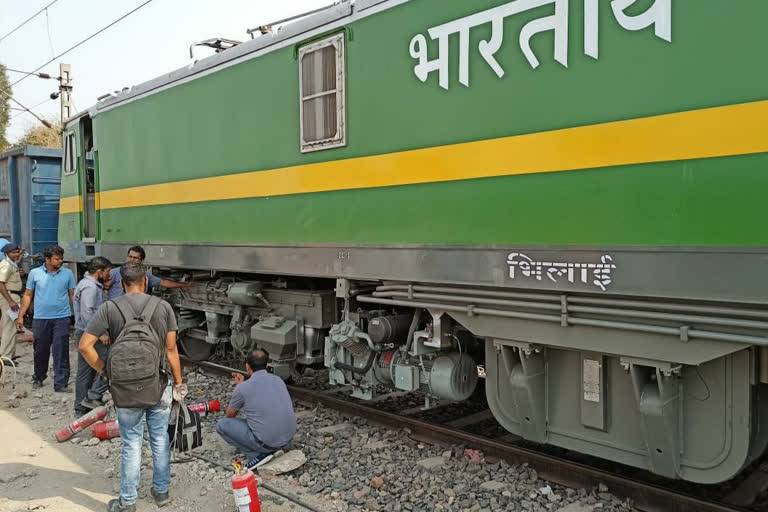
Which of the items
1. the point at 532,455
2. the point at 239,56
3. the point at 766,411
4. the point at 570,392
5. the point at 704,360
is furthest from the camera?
the point at 239,56

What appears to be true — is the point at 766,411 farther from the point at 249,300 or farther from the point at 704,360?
the point at 249,300

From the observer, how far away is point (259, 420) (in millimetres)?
5160

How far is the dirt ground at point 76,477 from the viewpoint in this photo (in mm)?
4633

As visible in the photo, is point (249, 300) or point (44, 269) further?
point (44, 269)

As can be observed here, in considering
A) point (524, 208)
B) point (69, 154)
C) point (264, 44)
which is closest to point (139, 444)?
point (524, 208)

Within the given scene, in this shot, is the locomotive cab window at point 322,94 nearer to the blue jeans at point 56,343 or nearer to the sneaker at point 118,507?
the sneaker at point 118,507

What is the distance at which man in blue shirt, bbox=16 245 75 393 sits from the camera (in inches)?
306

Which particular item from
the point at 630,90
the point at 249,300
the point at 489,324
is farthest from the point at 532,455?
the point at 249,300

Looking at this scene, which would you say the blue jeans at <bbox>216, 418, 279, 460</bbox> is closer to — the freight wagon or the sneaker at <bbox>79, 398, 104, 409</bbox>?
the sneaker at <bbox>79, 398, 104, 409</bbox>

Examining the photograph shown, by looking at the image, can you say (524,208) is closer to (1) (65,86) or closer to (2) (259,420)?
(2) (259,420)

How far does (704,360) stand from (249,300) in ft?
15.9

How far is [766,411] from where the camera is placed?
3.81m

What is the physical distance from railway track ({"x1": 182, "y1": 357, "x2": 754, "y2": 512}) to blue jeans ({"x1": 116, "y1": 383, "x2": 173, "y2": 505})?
2.09 meters

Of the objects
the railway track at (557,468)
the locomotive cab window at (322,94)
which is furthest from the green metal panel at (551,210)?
the railway track at (557,468)
